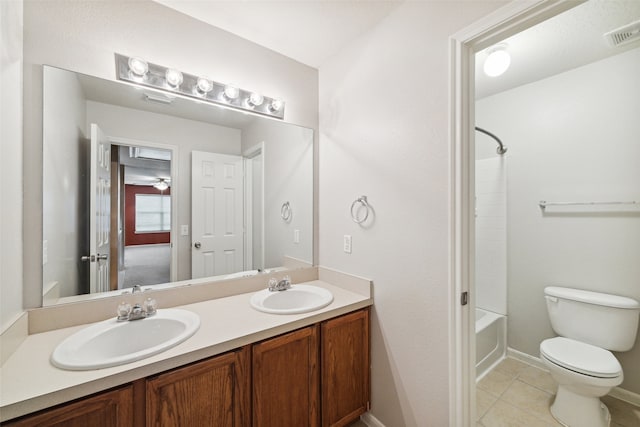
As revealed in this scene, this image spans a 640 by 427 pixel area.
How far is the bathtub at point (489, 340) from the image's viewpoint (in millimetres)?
2094

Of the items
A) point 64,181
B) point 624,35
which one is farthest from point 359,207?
point 624,35

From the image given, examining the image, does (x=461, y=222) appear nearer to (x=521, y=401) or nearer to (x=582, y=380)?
(x=582, y=380)

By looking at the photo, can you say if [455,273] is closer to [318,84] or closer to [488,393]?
[488,393]

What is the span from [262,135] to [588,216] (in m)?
2.55

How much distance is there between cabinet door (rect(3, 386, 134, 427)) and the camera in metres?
0.75

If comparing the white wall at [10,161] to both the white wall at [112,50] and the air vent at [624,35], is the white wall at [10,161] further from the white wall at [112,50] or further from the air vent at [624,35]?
the air vent at [624,35]

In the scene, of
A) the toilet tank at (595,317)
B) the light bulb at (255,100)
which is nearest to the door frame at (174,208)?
the light bulb at (255,100)

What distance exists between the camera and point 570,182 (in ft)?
6.63

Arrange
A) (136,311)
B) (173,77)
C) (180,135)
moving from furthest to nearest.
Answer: (180,135), (173,77), (136,311)

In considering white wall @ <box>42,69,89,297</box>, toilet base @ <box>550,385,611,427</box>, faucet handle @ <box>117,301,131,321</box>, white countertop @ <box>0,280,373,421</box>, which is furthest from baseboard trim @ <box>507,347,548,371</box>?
white wall @ <box>42,69,89,297</box>

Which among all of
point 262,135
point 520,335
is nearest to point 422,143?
point 262,135

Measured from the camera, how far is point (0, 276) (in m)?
0.87

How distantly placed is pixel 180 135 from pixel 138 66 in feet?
1.23

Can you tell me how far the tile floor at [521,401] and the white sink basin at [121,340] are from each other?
76.6 inches
